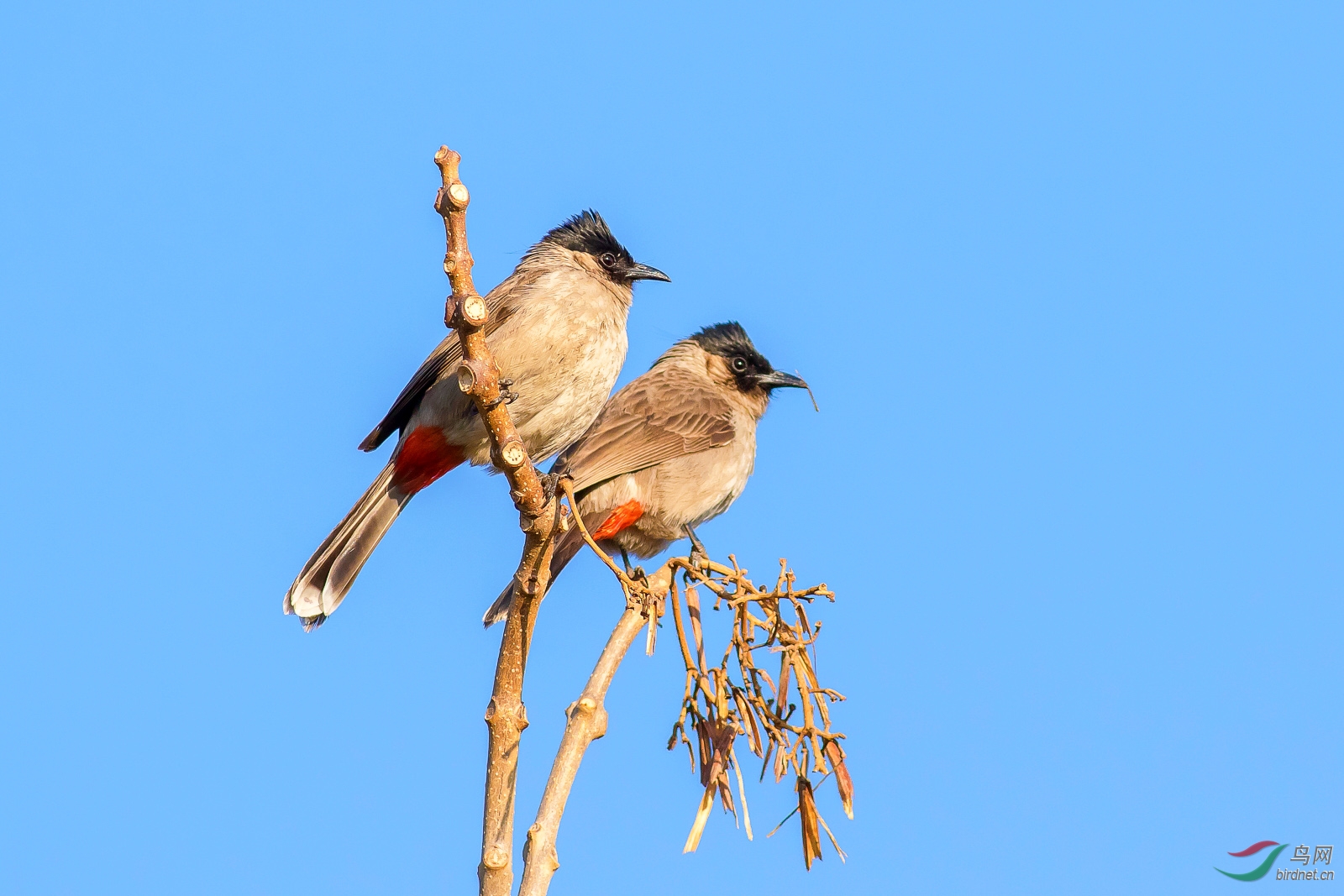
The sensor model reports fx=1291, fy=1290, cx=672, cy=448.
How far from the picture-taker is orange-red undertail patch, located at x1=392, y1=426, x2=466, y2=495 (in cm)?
452

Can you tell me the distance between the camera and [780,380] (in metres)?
5.89

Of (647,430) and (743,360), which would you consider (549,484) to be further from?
(743,360)

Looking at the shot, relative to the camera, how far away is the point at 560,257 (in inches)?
206

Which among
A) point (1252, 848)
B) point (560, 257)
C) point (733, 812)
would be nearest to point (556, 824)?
point (733, 812)

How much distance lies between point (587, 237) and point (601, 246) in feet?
0.28

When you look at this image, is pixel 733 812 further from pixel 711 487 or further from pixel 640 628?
pixel 711 487

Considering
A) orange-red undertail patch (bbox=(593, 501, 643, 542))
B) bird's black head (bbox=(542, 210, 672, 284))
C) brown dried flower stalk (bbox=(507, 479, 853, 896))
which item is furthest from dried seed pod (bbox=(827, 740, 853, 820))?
bird's black head (bbox=(542, 210, 672, 284))

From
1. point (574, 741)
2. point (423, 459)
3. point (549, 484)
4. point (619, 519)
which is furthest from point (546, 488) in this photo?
point (619, 519)

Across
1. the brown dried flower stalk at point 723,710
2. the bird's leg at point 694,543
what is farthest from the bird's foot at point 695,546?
the brown dried flower stalk at point 723,710

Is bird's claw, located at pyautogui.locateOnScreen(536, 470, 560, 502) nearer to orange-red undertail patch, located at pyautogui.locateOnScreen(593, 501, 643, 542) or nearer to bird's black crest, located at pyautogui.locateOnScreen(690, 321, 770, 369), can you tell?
orange-red undertail patch, located at pyautogui.locateOnScreen(593, 501, 643, 542)

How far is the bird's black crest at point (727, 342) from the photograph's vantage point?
602 cm

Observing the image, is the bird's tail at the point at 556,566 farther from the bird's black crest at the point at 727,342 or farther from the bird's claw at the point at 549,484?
the bird's black crest at the point at 727,342

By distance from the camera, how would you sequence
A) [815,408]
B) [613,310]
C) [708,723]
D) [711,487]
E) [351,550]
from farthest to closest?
[815,408]
[711,487]
[613,310]
[351,550]
[708,723]

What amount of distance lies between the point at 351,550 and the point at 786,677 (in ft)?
6.63
